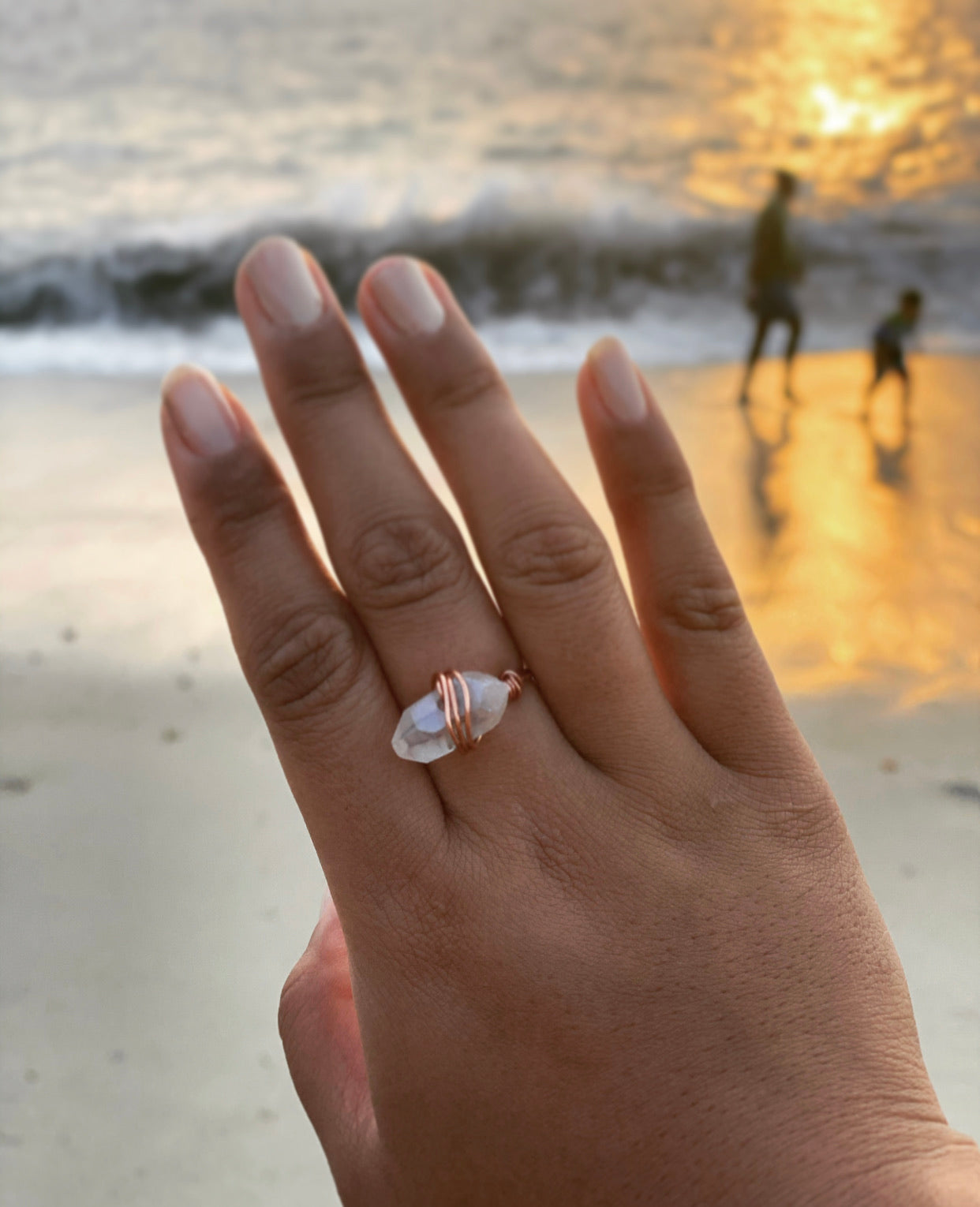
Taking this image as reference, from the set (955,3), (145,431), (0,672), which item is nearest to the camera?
(0,672)

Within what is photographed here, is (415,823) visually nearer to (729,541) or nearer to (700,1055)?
(700,1055)

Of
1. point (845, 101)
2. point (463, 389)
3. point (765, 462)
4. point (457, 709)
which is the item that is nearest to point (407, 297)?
point (463, 389)

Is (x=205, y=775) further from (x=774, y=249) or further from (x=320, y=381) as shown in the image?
(x=774, y=249)

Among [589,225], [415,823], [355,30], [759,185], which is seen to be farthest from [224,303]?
[415,823]

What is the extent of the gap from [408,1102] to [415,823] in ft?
0.55

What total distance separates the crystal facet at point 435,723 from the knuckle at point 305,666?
6 cm

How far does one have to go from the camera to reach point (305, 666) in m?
0.64

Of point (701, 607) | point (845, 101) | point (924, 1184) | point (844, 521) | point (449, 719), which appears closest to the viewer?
point (924, 1184)

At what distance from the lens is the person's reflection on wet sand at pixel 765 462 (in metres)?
1.87

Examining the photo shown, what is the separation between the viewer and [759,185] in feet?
11.2

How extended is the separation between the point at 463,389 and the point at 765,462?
158 centimetres

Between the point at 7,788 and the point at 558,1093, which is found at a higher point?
the point at 558,1093

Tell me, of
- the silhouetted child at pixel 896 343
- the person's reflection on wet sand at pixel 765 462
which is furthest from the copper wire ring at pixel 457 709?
the silhouetted child at pixel 896 343

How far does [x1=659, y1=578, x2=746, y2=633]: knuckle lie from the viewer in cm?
70
